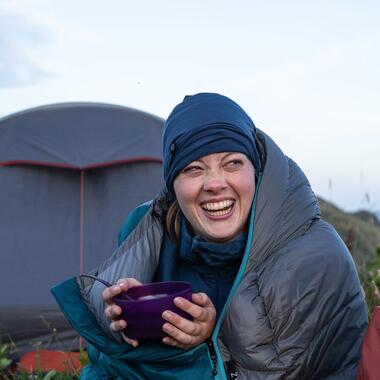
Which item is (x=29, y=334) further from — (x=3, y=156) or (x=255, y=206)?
(x=255, y=206)

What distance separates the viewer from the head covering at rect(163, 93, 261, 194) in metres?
2.65

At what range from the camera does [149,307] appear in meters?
2.44

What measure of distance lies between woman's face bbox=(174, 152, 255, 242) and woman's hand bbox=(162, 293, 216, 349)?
29cm

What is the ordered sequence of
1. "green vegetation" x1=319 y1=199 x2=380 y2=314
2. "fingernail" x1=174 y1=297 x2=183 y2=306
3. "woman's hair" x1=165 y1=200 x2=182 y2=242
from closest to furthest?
"fingernail" x1=174 y1=297 x2=183 y2=306, "woman's hair" x1=165 y1=200 x2=182 y2=242, "green vegetation" x1=319 y1=199 x2=380 y2=314

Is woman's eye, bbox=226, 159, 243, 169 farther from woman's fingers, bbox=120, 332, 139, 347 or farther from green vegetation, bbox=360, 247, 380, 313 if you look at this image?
green vegetation, bbox=360, 247, 380, 313

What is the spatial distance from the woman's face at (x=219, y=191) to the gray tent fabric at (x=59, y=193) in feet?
9.21

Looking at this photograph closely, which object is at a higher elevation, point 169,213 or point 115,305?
point 169,213

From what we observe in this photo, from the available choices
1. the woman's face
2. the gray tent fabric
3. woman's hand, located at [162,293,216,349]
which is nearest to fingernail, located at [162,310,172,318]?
woman's hand, located at [162,293,216,349]

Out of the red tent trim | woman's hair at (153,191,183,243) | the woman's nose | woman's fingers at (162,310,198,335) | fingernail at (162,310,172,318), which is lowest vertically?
woman's fingers at (162,310,198,335)

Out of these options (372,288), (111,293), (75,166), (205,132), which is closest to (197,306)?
(111,293)

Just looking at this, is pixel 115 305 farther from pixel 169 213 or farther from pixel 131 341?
pixel 169 213

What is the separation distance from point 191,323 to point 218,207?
41cm

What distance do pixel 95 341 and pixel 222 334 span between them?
494 millimetres

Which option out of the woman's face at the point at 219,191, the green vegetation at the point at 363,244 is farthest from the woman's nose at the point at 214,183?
the green vegetation at the point at 363,244
